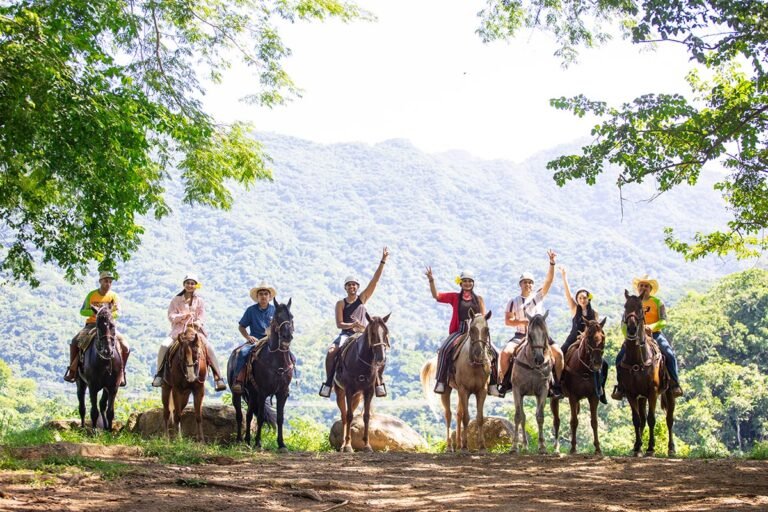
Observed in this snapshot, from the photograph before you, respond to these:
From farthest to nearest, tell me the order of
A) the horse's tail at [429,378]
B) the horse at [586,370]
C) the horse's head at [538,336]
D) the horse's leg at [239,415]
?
the horse's tail at [429,378] < the horse's leg at [239,415] < the horse at [586,370] < the horse's head at [538,336]

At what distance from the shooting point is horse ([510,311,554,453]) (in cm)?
1385

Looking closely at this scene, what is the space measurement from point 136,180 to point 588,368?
297 inches

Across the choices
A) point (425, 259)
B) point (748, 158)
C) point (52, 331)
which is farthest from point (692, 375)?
point (425, 259)

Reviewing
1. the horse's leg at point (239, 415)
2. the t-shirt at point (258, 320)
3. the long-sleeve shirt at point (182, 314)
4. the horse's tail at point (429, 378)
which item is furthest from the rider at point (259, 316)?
the horse's tail at point (429, 378)

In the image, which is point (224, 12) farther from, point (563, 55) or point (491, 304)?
point (491, 304)

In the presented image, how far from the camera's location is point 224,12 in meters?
20.7

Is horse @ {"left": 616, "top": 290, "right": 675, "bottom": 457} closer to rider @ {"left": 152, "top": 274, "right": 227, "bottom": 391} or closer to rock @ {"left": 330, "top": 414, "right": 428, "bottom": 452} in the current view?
rock @ {"left": 330, "top": 414, "right": 428, "bottom": 452}

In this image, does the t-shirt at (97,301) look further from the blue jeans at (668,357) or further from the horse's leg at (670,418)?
the horse's leg at (670,418)

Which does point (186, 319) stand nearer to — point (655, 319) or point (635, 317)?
point (635, 317)

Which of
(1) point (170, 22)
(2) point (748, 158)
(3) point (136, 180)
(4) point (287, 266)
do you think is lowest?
(3) point (136, 180)

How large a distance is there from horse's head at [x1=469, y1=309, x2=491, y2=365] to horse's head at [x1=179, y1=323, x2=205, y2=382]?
4.40 metres

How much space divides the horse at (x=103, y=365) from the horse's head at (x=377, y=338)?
4.17 meters

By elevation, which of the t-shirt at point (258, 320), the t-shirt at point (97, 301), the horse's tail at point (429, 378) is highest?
the t-shirt at point (97, 301)

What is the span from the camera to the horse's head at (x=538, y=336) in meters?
13.8
